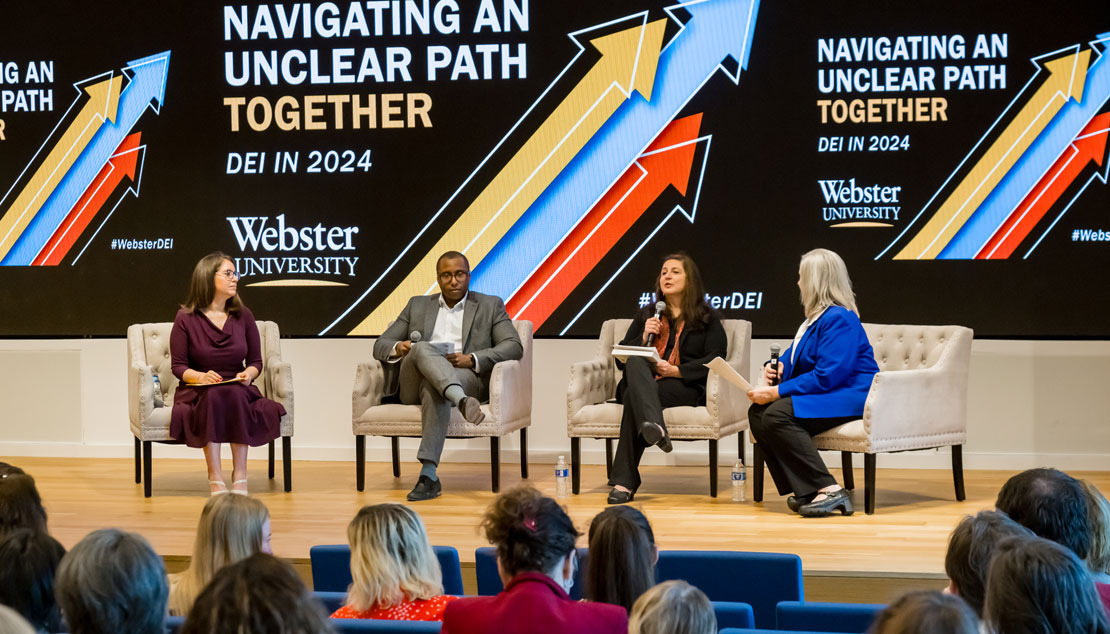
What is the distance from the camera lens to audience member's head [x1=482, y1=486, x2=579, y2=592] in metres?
2.21

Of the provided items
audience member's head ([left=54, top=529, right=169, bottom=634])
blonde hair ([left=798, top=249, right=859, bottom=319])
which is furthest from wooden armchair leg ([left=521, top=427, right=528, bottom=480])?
audience member's head ([left=54, top=529, right=169, bottom=634])

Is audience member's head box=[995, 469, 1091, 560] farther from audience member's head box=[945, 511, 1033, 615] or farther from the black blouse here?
the black blouse

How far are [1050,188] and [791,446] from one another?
Answer: 2.18 metres

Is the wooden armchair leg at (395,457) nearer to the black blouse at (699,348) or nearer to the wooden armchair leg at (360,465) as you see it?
the wooden armchair leg at (360,465)

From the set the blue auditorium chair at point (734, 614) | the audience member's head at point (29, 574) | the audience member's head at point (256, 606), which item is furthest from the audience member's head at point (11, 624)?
the blue auditorium chair at point (734, 614)

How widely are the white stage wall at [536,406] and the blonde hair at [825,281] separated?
120 centimetres

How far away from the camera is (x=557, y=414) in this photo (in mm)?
6859

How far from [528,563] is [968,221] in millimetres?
4738

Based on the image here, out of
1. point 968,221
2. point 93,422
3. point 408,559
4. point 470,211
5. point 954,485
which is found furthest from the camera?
point 93,422

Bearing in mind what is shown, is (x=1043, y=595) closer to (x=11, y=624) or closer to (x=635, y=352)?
(x=11, y=624)

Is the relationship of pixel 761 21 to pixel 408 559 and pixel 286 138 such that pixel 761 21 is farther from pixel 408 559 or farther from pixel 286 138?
pixel 408 559

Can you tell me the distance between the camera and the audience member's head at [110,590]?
185 cm

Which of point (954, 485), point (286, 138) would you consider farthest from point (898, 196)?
point (286, 138)

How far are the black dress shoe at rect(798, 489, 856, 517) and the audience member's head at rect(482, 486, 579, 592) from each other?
9.93 feet
